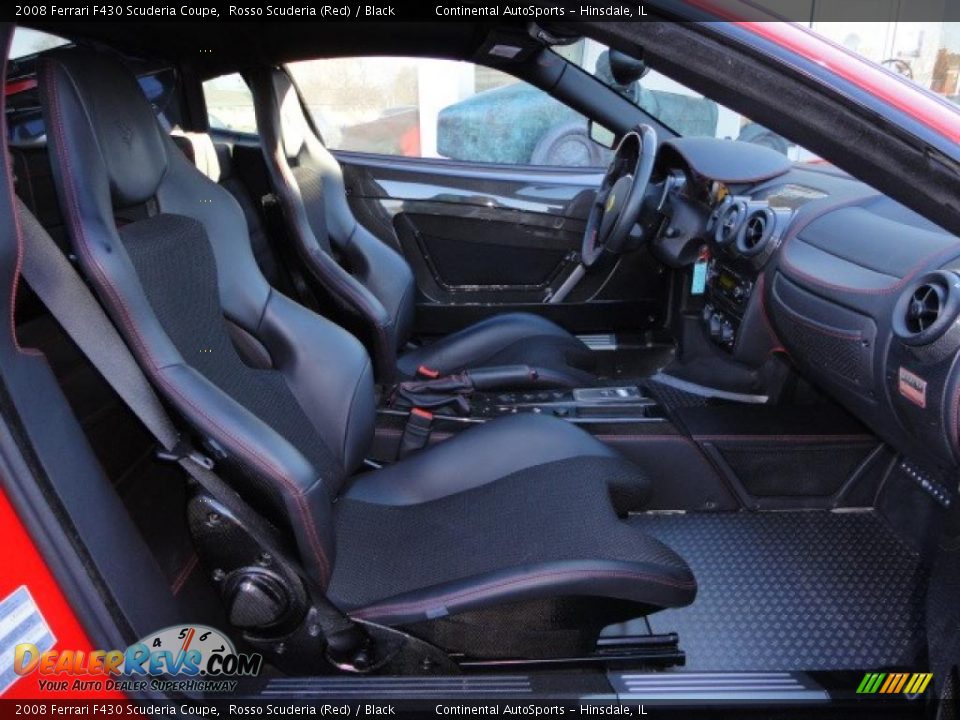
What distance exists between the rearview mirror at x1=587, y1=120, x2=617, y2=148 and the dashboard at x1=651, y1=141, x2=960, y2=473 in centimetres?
34

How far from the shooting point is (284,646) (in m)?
1.27

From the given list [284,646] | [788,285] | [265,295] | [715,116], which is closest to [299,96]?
[265,295]

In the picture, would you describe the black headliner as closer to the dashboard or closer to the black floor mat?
the dashboard

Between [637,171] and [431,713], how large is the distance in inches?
61.4

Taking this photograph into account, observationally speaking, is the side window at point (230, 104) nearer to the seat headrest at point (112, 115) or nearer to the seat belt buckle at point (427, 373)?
the seat belt buckle at point (427, 373)

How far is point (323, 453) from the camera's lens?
1516 mm

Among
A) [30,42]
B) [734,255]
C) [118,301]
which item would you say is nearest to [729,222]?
[734,255]

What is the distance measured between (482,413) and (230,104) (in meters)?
1.44

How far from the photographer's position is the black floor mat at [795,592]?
149 centimetres

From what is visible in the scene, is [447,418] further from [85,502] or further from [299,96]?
[299,96]

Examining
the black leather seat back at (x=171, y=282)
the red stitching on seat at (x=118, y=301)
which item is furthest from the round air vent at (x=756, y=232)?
the red stitching on seat at (x=118, y=301)

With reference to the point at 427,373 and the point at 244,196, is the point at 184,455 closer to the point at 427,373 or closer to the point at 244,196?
the point at 427,373

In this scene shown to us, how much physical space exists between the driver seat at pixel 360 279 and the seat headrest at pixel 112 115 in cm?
88

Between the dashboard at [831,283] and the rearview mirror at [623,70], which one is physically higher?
the rearview mirror at [623,70]
